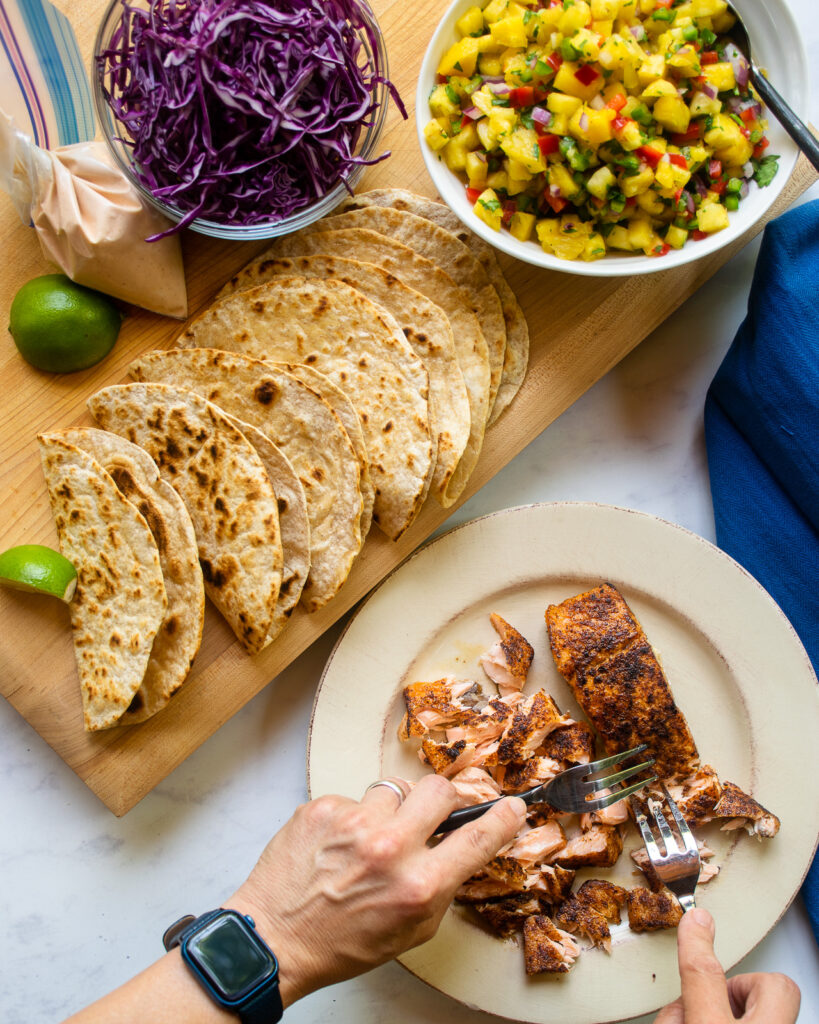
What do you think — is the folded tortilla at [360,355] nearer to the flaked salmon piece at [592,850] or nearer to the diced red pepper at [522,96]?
the diced red pepper at [522,96]

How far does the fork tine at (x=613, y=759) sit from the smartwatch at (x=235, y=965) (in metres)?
1.18

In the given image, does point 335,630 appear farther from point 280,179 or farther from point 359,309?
point 280,179

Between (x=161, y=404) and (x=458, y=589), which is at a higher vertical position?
(x=161, y=404)

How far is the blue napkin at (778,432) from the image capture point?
3002mm

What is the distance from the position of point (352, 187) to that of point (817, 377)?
1803 millimetres

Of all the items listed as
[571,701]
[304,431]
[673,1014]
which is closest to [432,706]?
[571,701]

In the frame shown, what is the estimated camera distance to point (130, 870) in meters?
3.30

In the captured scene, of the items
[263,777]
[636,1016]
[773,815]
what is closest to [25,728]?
[263,777]

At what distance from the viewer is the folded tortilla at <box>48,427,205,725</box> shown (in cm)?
281

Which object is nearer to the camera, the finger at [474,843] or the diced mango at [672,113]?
→ the finger at [474,843]

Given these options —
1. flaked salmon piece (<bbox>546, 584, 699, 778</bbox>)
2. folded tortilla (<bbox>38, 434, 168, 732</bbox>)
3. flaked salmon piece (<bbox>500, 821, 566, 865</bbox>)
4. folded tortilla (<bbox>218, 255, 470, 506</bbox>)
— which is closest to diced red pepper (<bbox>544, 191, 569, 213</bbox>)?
folded tortilla (<bbox>218, 255, 470, 506</bbox>)

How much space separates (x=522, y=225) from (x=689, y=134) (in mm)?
573

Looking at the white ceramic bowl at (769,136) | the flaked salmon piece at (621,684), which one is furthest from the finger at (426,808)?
the white ceramic bowl at (769,136)

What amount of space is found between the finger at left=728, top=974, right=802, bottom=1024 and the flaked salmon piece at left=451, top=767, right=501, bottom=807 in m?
0.96
